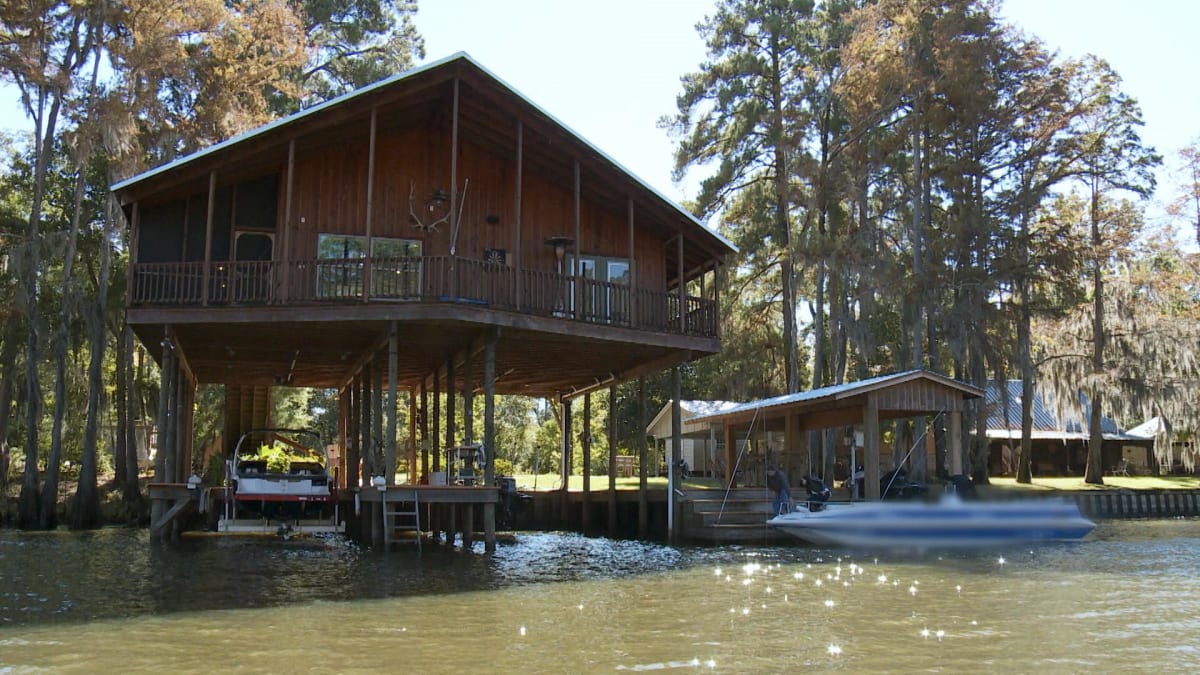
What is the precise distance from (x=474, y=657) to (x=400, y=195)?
13.9 m

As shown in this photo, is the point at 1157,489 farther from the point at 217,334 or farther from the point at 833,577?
the point at 217,334

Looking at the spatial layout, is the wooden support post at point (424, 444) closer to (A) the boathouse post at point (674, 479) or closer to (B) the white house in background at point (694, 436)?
(A) the boathouse post at point (674, 479)

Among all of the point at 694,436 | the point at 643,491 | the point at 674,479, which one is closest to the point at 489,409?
the point at 674,479

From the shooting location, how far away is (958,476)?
21.5m

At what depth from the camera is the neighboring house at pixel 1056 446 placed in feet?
158

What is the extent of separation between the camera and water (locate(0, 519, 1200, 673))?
9898 millimetres

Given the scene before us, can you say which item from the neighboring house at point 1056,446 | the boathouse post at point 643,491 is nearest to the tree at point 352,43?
the boathouse post at point 643,491

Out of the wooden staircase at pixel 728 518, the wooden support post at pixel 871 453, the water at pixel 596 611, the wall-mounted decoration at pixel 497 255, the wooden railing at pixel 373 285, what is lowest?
the water at pixel 596 611

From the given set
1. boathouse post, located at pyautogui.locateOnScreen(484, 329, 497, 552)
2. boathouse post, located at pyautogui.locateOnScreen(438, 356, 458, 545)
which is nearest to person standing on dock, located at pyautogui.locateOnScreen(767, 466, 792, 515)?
boathouse post, located at pyautogui.locateOnScreen(484, 329, 497, 552)

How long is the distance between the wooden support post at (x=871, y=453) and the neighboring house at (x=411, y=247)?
377 cm

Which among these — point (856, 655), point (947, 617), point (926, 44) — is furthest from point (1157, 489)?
point (856, 655)

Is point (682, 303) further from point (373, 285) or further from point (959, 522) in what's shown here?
point (959, 522)

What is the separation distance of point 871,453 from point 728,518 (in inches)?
133

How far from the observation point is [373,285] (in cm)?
2039
